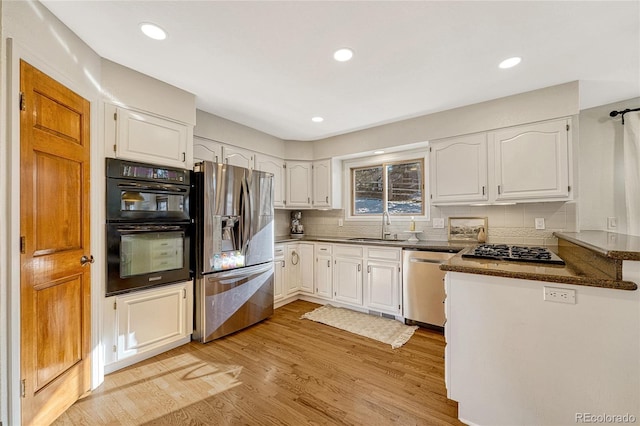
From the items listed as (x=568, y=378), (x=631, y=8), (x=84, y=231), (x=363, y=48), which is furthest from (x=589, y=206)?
(x=84, y=231)

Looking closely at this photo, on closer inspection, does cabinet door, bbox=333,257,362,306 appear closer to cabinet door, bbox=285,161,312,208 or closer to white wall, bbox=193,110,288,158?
cabinet door, bbox=285,161,312,208

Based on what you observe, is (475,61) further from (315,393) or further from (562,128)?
(315,393)

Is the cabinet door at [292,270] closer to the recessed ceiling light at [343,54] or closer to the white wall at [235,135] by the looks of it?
the white wall at [235,135]

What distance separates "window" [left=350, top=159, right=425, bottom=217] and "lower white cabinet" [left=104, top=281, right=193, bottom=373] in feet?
8.89

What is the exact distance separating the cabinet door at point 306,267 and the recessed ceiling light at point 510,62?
9.60 feet

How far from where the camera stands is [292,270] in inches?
150

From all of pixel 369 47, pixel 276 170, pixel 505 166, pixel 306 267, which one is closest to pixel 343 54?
pixel 369 47

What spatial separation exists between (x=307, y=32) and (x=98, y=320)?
2.58m

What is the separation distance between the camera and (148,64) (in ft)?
6.88

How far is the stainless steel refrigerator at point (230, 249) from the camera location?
8.36ft

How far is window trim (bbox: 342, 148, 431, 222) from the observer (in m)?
3.53

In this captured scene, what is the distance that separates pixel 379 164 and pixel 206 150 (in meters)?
2.44

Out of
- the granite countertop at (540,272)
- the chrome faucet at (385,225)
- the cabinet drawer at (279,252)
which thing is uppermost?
the chrome faucet at (385,225)

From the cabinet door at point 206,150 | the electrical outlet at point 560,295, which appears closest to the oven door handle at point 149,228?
the cabinet door at point 206,150
